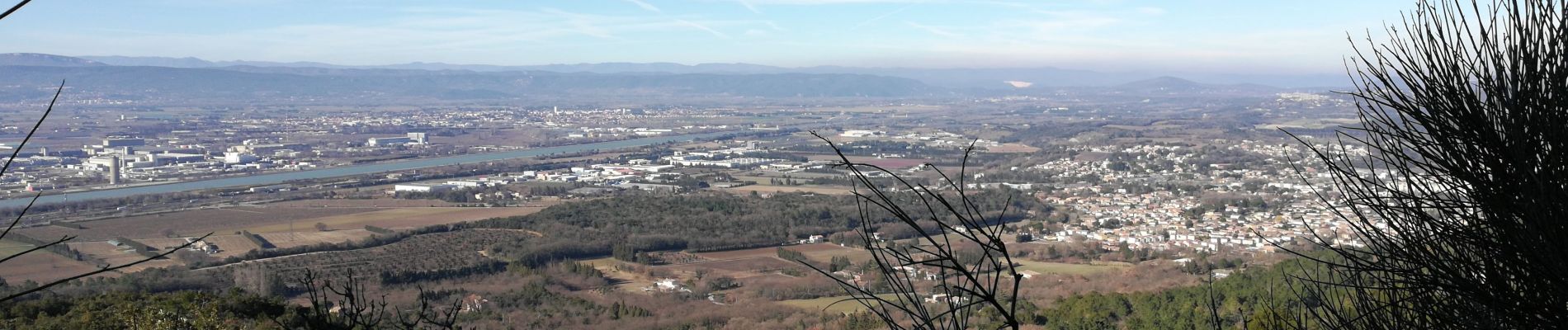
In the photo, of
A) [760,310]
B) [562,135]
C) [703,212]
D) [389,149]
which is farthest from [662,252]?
[562,135]

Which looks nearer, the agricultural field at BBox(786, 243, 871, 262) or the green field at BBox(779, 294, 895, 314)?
the green field at BBox(779, 294, 895, 314)

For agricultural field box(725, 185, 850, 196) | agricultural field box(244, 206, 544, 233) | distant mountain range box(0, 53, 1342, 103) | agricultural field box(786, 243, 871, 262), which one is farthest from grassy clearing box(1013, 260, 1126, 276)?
distant mountain range box(0, 53, 1342, 103)

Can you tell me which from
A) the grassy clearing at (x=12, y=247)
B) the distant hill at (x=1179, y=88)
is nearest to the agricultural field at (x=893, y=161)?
the grassy clearing at (x=12, y=247)

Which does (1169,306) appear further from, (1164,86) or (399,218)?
(1164,86)

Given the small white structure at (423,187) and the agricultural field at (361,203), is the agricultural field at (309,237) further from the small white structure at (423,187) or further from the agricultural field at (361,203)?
the small white structure at (423,187)

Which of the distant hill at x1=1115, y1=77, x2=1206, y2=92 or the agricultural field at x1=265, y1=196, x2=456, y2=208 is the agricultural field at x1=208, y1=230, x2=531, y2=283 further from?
the distant hill at x1=1115, y1=77, x2=1206, y2=92

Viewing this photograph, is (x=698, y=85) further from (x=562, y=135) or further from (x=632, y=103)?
(x=562, y=135)

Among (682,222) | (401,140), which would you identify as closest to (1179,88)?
(401,140)
